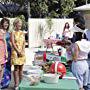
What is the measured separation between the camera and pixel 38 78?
4.62 metres

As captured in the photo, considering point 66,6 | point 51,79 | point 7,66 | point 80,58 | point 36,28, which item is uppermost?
point 66,6

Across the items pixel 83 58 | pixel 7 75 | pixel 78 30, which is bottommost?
pixel 7 75

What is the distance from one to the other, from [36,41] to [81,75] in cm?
1417

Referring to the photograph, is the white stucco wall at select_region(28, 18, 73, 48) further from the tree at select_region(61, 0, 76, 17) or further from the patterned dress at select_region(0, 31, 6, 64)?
the patterned dress at select_region(0, 31, 6, 64)

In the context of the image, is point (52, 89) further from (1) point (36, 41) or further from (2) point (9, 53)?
(1) point (36, 41)

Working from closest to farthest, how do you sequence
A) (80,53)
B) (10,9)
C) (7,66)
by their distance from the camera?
(80,53)
(7,66)
(10,9)

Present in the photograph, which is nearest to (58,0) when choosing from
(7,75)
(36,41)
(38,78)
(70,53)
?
(36,41)

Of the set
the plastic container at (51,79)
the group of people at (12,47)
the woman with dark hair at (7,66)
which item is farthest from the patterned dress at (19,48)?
the plastic container at (51,79)

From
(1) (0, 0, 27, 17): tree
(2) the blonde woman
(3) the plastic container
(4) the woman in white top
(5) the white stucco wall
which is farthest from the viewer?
(1) (0, 0, 27, 17): tree

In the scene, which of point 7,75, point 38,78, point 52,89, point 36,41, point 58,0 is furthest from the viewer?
point 58,0

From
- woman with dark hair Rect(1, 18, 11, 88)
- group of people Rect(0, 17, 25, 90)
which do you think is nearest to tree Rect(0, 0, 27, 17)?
woman with dark hair Rect(1, 18, 11, 88)

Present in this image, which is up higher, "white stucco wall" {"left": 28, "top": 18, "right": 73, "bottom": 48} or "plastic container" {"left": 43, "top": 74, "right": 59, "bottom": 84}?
"white stucco wall" {"left": 28, "top": 18, "right": 73, "bottom": 48}

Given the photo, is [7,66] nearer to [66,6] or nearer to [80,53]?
[80,53]

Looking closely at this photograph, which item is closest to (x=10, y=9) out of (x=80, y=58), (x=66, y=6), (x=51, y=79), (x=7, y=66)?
(x=66, y=6)
